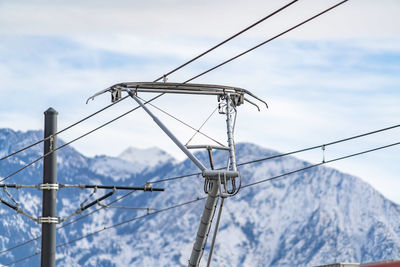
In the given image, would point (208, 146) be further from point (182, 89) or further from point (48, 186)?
point (48, 186)

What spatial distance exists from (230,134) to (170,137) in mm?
1782

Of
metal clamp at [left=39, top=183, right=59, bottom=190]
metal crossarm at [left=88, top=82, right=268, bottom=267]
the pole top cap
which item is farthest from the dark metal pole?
metal crossarm at [left=88, top=82, right=268, bottom=267]

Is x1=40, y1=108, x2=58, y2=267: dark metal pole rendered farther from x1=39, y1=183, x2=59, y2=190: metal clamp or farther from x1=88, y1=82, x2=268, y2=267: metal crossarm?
x1=88, y1=82, x2=268, y2=267: metal crossarm

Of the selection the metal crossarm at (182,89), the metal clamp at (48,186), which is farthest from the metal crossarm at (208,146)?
the metal clamp at (48,186)

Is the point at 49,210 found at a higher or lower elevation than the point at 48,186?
lower

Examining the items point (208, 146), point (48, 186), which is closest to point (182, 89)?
point (208, 146)

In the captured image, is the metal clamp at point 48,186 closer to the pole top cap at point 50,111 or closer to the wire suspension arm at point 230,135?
the pole top cap at point 50,111

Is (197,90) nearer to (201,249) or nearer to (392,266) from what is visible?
(201,249)

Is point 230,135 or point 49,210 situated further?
point 49,210

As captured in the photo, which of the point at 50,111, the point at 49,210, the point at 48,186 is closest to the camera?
the point at 49,210

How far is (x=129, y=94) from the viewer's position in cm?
2731

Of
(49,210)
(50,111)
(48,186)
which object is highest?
(50,111)

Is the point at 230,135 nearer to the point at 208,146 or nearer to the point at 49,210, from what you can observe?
the point at 208,146

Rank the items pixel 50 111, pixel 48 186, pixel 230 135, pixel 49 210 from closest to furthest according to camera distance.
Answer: pixel 230 135, pixel 49 210, pixel 48 186, pixel 50 111
